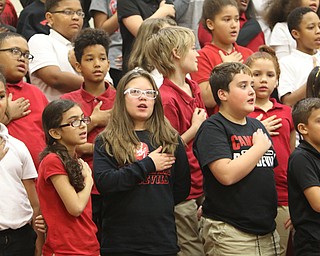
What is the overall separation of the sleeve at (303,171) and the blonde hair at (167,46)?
41.1 inches

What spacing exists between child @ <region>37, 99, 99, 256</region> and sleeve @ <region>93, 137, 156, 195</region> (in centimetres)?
12

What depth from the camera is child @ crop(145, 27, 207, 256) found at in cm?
469

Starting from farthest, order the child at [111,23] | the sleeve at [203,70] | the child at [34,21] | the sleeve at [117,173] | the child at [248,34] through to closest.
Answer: the child at [111,23]
the child at [248,34]
the child at [34,21]
the sleeve at [203,70]
the sleeve at [117,173]

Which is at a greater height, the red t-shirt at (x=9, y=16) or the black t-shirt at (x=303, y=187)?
the black t-shirt at (x=303, y=187)

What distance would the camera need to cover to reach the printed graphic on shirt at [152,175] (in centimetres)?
424

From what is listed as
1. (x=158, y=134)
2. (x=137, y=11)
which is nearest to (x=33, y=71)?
(x=137, y=11)

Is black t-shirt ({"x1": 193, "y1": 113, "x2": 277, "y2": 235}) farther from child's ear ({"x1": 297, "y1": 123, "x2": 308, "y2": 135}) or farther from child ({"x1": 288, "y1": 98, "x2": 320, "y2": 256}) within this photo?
child's ear ({"x1": 297, "y1": 123, "x2": 308, "y2": 135})

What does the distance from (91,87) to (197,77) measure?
842mm

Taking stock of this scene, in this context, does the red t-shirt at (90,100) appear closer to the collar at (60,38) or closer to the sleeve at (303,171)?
the collar at (60,38)

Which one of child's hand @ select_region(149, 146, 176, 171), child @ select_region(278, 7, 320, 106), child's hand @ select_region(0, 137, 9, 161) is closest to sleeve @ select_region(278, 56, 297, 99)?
child @ select_region(278, 7, 320, 106)

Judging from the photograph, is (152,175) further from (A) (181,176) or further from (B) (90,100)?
(B) (90,100)

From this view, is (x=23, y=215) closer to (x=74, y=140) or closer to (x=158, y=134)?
(x=74, y=140)

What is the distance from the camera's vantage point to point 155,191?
4242 mm

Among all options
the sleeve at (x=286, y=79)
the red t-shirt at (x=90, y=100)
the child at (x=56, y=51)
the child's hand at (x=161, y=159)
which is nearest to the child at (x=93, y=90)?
the red t-shirt at (x=90, y=100)
